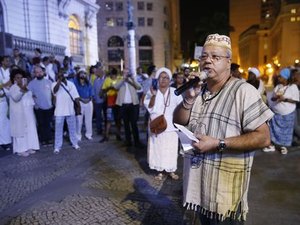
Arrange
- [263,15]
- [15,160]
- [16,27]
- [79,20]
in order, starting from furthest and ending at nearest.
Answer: [263,15], [79,20], [16,27], [15,160]

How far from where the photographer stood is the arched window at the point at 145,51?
76938 millimetres

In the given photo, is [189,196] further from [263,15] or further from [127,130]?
[263,15]

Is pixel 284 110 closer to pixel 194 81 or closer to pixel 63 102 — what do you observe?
pixel 63 102

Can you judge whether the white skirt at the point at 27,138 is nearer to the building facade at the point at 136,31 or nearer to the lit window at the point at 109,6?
the building facade at the point at 136,31

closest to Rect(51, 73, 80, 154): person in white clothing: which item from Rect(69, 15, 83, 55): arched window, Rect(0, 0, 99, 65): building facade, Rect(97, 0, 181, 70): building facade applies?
Rect(0, 0, 99, 65): building facade

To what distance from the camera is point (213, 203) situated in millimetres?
2488

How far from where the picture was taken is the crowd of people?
2393mm

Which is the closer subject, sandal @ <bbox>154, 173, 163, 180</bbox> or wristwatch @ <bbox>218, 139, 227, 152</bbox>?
wristwatch @ <bbox>218, 139, 227, 152</bbox>

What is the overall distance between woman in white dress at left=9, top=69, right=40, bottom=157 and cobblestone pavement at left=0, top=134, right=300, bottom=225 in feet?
1.29

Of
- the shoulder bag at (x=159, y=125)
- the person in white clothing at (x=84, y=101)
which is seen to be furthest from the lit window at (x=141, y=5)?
the shoulder bag at (x=159, y=125)

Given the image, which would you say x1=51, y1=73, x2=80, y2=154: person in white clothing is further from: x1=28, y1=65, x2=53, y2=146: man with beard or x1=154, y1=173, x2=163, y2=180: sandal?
x1=154, y1=173, x2=163, y2=180: sandal

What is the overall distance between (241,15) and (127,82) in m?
122

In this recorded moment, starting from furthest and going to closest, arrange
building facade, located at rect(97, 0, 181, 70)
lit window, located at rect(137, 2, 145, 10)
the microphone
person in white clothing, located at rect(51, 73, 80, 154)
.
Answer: lit window, located at rect(137, 2, 145, 10)
building facade, located at rect(97, 0, 181, 70)
person in white clothing, located at rect(51, 73, 80, 154)
the microphone

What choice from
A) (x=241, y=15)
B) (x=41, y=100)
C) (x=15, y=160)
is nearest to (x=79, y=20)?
(x=41, y=100)
